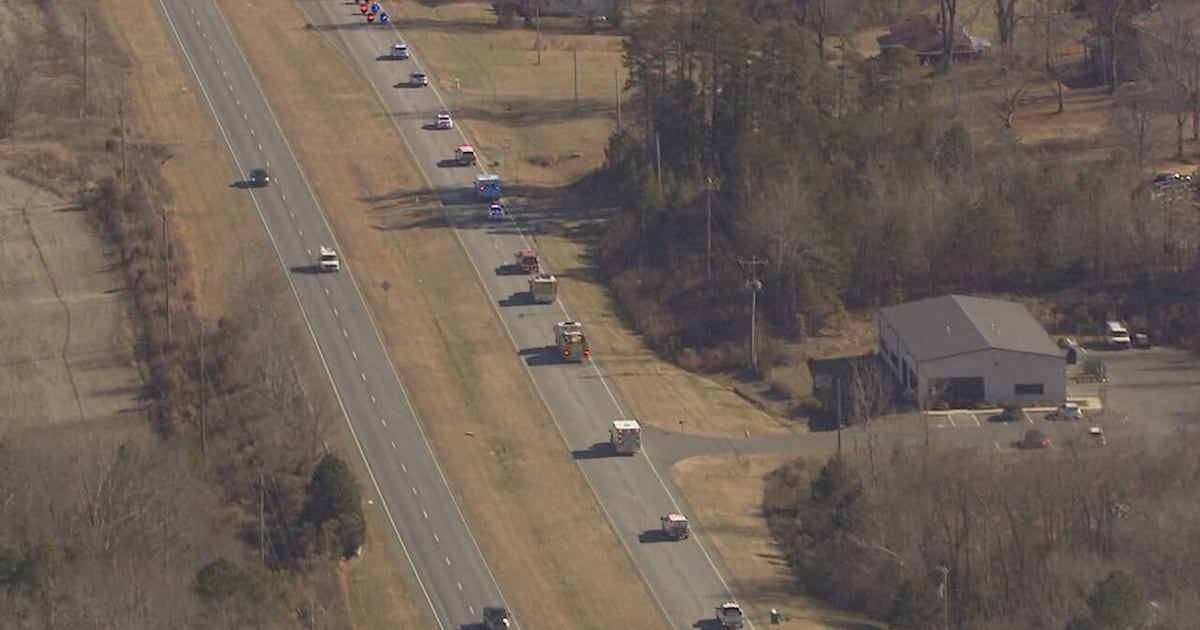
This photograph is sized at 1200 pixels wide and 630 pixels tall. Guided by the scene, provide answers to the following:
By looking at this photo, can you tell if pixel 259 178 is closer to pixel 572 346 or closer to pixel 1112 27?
pixel 572 346

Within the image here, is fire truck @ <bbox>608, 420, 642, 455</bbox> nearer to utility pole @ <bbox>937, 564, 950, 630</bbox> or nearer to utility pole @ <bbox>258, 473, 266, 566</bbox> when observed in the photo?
utility pole @ <bbox>258, 473, 266, 566</bbox>

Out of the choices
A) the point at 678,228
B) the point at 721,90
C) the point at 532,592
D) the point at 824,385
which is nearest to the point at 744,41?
the point at 721,90

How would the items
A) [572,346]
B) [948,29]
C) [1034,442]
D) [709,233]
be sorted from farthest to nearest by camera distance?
[948,29], [709,233], [572,346], [1034,442]

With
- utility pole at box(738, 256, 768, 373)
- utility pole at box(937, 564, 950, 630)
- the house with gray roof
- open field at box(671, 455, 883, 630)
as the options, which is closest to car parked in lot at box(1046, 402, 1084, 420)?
the house with gray roof

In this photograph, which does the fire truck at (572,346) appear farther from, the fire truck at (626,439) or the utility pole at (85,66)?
the utility pole at (85,66)

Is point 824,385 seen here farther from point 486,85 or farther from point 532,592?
point 486,85

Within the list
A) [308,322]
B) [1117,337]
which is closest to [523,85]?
[308,322]
